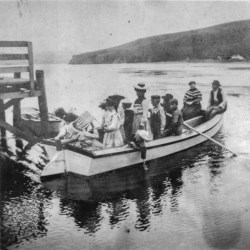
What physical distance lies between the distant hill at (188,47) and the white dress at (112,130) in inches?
1050

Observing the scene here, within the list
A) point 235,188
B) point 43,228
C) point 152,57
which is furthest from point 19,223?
point 152,57

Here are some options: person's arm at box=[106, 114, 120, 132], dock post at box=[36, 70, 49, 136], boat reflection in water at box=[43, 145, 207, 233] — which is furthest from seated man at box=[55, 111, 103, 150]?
dock post at box=[36, 70, 49, 136]

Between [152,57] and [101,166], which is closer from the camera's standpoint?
[101,166]

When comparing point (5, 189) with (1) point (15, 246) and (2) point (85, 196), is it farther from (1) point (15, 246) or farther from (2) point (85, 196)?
(1) point (15, 246)

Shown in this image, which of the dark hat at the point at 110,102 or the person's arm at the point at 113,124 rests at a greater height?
the dark hat at the point at 110,102

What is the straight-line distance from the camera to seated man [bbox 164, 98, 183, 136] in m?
10.0

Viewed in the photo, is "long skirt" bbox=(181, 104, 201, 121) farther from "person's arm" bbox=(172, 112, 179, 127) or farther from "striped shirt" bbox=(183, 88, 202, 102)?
"person's arm" bbox=(172, 112, 179, 127)

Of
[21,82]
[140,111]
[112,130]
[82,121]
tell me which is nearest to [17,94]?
[21,82]

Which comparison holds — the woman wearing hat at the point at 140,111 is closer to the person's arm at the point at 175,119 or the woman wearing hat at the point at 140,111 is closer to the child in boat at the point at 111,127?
the child in boat at the point at 111,127

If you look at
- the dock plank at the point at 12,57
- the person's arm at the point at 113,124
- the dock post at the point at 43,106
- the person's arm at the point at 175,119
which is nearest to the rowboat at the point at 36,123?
the dock post at the point at 43,106

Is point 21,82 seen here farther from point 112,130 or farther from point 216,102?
point 216,102

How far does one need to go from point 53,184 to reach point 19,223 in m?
1.98

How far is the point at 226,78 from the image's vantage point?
97.0 ft

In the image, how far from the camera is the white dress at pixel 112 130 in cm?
870
